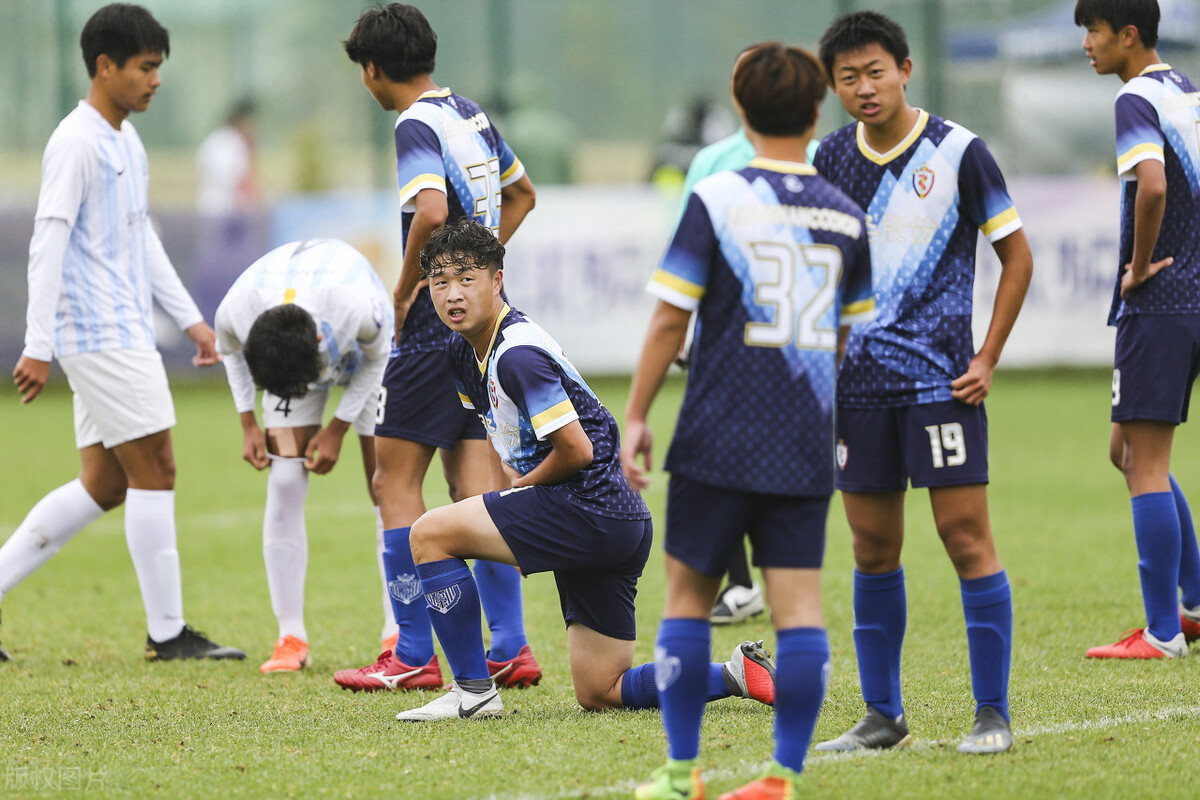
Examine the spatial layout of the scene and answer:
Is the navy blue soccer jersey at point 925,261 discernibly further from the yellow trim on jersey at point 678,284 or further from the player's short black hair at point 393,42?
the player's short black hair at point 393,42

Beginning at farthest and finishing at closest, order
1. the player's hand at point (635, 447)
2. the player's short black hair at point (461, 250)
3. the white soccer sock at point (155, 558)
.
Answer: the white soccer sock at point (155, 558), the player's short black hair at point (461, 250), the player's hand at point (635, 447)

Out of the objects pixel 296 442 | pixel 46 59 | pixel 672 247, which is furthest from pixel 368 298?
pixel 46 59

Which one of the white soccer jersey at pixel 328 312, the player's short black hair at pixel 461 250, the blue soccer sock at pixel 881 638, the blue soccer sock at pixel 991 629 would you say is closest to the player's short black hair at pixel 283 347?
the white soccer jersey at pixel 328 312

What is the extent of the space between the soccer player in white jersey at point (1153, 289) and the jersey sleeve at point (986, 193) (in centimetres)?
135

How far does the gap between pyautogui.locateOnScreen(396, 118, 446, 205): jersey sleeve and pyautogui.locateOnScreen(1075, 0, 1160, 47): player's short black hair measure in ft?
7.61

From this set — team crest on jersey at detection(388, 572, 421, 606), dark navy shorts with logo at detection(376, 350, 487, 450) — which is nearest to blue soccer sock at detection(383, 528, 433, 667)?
team crest on jersey at detection(388, 572, 421, 606)

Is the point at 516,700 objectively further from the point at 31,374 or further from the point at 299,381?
the point at 31,374

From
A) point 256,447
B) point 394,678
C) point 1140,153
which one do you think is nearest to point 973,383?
point 1140,153

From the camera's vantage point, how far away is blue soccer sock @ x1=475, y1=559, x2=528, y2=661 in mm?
5055

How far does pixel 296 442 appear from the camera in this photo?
562 cm

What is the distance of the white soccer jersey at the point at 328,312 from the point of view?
541cm

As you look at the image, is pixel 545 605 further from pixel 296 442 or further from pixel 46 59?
pixel 46 59

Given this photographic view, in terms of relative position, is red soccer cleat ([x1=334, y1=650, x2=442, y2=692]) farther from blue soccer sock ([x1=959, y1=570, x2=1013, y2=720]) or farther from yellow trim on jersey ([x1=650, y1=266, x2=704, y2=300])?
yellow trim on jersey ([x1=650, y1=266, x2=704, y2=300])

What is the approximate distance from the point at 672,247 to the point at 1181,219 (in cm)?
268
